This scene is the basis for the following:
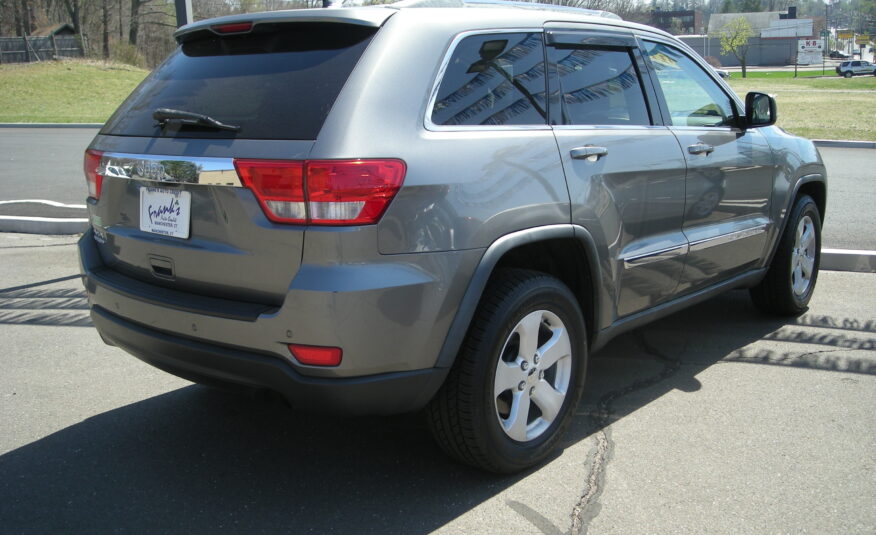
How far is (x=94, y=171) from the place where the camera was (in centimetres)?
339

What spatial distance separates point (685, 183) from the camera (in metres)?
4.04

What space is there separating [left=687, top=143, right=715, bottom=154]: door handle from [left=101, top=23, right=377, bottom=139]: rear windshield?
1926 mm

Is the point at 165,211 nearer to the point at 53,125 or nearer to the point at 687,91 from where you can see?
the point at 687,91

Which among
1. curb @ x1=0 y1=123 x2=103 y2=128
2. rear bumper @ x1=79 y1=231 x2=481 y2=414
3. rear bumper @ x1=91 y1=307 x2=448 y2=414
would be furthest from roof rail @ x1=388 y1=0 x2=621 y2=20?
curb @ x1=0 y1=123 x2=103 y2=128

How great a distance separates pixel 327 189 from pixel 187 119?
2.31ft

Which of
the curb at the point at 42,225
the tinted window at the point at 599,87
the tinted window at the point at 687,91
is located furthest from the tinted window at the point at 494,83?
the curb at the point at 42,225

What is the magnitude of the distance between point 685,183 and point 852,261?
131 inches

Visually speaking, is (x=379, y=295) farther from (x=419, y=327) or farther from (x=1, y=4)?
(x=1, y=4)

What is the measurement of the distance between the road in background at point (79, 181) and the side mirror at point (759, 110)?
292 centimetres

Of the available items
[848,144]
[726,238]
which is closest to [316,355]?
[726,238]

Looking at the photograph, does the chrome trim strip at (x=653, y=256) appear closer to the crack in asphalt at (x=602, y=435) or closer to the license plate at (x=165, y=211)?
the crack in asphalt at (x=602, y=435)

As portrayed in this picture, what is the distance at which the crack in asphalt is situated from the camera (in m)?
2.99

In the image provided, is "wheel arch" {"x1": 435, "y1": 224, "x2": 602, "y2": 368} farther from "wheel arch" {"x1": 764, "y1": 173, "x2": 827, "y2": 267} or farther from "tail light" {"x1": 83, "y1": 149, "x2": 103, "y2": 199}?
"wheel arch" {"x1": 764, "y1": 173, "x2": 827, "y2": 267}

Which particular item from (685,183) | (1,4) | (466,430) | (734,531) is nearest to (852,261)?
(685,183)
